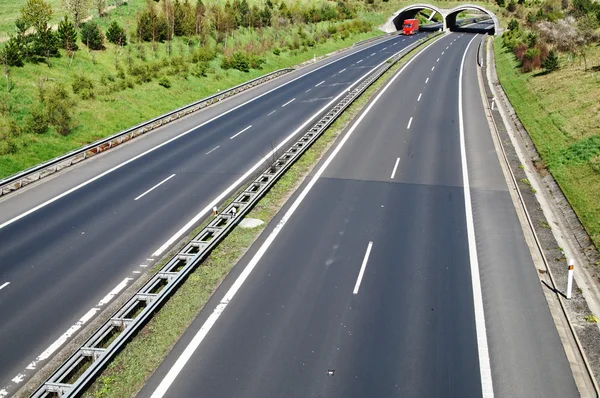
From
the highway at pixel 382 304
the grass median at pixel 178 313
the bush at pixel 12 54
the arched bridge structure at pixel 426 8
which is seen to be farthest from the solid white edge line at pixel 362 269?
the arched bridge structure at pixel 426 8

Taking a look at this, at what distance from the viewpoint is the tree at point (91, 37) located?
4831 centimetres

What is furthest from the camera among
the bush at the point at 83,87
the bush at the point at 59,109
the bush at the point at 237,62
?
the bush at the point at 237,62

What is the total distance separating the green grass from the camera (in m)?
21.9

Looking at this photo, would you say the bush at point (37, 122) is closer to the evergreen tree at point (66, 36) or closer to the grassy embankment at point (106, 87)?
the grassy embankment at point (106, 87)

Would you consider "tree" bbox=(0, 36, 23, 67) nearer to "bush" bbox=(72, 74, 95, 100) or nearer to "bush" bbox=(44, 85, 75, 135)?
"bush" bbox=(72, 74, 95, 100)

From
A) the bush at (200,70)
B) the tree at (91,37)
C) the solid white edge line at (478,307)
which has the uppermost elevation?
the tree at (91,37)

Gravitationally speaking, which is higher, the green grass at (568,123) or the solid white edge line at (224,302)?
the green grass at (568,123)

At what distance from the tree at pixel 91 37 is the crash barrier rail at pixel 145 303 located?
108 ft

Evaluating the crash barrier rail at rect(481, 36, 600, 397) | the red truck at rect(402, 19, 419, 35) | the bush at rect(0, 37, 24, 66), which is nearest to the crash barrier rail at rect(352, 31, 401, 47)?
the red truck at rect(402, 19, 419, 35)

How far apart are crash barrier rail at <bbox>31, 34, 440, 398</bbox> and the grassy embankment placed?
594 inches

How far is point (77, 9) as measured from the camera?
52562 mm

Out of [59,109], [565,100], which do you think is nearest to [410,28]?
[565,100]

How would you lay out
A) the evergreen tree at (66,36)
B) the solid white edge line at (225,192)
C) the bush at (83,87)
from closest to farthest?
the solid white edge line at (225,192)
the bush at (83,87)
the evergreen tree at (66,36)

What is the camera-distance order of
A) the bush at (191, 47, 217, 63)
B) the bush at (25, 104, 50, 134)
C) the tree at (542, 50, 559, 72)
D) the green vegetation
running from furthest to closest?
1. the bush at (191, 47, 217, 63)
2. the tree at (542, 50, 559, 72)
3. the bush at (25, 104, 50, 134)
4. the green vegetation
